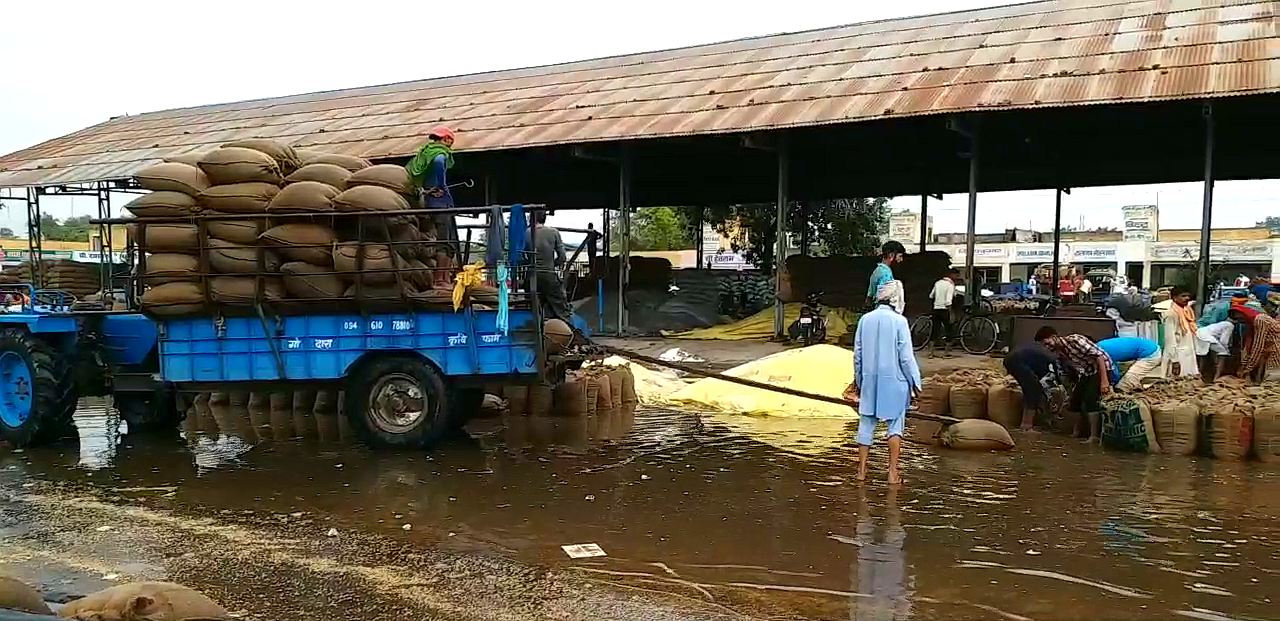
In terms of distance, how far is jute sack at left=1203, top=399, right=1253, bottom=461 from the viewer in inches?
294

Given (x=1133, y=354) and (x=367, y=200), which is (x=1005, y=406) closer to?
(x=1133, y=354)

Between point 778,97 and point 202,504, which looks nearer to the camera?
point 202,504

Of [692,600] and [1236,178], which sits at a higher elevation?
[1236,178]

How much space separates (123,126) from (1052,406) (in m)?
26.5

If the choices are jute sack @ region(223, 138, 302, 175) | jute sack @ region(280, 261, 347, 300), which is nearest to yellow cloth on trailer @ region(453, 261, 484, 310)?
jute sack @ region(280, 261, 347, 300)

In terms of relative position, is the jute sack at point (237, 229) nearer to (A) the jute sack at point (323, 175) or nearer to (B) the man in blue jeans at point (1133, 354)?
(A) the jute sack at point (323, 175)

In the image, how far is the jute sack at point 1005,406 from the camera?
9.16 meters

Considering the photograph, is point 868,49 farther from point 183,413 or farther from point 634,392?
point 183,413

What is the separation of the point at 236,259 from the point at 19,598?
452 cm

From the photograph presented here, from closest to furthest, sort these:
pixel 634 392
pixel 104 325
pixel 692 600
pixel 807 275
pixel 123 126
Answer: pixel 692 600 < pixel 104 325 < pixel 634 392 < pixel 807 275 < pixel 123 126

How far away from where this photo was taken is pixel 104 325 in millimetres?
8797

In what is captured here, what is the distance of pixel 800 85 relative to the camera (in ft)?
52.2

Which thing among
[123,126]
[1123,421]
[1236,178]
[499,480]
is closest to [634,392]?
[499,480]

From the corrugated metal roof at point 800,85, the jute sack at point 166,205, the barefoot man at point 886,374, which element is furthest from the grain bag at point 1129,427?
the jute sack at point 166,205
